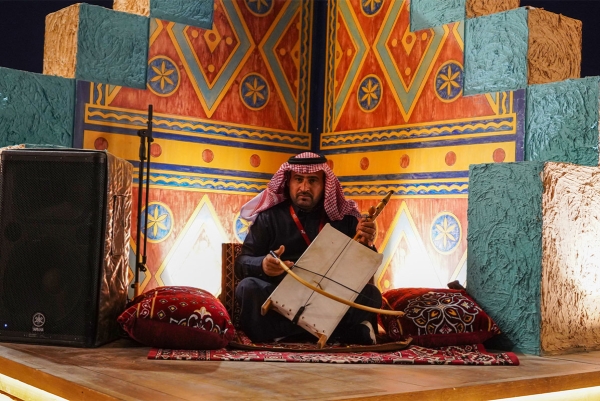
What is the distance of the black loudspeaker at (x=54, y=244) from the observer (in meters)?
3.63

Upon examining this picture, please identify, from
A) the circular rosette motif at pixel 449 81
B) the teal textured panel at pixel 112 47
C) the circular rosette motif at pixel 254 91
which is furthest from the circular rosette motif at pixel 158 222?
Result: the circular rosette motif at pixel 449 81

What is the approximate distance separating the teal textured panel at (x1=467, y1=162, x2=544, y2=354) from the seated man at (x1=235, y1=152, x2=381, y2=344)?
0.57 metres

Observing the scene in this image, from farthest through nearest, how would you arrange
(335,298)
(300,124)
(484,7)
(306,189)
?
(300,124) → (484,7) → (306,189) → (335,298)

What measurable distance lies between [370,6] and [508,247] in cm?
247

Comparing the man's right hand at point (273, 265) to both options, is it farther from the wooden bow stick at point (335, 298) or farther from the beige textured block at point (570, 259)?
the beige textured block at point (570, 259)

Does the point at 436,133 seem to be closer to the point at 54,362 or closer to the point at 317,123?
the point at 317,123

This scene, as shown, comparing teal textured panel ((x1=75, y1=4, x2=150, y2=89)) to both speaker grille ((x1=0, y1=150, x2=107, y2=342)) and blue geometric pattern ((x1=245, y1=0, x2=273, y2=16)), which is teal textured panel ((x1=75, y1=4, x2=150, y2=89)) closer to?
blue geometric pattern ((x1=245, y1=0, x2=273, y2=16))

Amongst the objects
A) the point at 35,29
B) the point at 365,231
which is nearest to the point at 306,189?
the point at 365,231

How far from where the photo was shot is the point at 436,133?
5312 mm

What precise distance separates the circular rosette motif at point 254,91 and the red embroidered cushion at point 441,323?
2.30 m

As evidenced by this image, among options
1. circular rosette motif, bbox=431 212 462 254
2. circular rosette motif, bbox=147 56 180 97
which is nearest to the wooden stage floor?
circular rosette motif, bbox=431 212 462 254

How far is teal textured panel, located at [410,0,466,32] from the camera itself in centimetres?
523

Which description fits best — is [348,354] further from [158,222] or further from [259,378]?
[158,222]

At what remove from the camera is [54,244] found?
3652 millimetres
